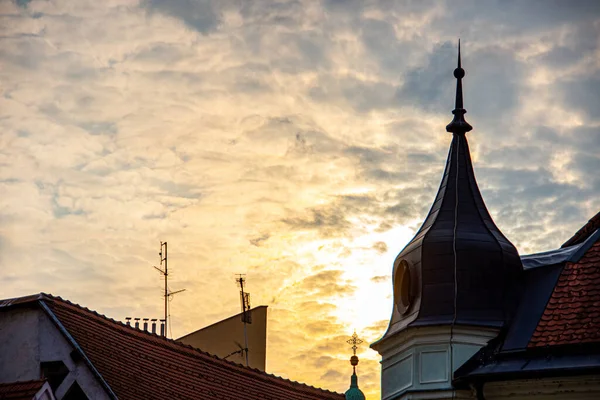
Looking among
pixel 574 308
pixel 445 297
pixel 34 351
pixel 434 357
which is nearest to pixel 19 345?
pixel 34 351

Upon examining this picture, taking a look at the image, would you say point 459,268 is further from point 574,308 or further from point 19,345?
point 19,345

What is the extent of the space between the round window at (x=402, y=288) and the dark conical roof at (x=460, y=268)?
0.58 feet

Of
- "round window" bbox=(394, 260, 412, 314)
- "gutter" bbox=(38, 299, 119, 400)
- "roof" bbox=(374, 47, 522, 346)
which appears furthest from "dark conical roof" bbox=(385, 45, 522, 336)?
"gutter" bbox=(38, 299, 119, 400)

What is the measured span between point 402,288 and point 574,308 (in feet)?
16.8

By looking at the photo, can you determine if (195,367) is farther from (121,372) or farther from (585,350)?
(585,350)

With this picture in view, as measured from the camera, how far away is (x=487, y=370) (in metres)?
33.6

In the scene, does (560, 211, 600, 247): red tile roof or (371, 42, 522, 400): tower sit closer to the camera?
(371, 42, 522, 400): tower

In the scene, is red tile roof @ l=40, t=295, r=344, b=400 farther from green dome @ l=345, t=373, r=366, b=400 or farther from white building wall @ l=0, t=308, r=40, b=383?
green dome @ l=345, t=373, r=366, b=400

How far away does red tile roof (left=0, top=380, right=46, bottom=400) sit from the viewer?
29.6 m

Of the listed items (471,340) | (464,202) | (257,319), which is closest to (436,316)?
(471,340)

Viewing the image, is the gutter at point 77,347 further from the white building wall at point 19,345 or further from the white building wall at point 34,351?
the white building wall at point 19,345

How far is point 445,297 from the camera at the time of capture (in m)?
35.5

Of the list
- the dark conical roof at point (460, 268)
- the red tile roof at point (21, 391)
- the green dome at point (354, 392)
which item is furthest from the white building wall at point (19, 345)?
the green dome at point (354, 392)

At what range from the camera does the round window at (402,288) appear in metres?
36.4
